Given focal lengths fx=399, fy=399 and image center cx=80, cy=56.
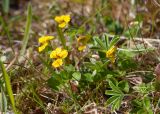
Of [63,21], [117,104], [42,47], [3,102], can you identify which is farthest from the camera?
[63,21]

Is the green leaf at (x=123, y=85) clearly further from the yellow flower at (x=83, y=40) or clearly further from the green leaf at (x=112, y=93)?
the yellow flower at (x=83, y=40)

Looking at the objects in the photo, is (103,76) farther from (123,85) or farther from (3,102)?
(3,102)

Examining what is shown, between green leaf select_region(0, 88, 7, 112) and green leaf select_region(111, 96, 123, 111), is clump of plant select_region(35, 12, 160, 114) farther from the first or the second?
green leaf select_region(0, 88, 7, 112)

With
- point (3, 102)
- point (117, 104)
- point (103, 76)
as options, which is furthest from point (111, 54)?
point (3, 102)

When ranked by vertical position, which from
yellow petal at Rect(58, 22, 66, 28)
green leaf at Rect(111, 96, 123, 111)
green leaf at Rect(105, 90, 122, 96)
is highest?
yellow petal at Rect(58, 22, 66, 28)

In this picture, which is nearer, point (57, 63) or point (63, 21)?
point (57, 63)

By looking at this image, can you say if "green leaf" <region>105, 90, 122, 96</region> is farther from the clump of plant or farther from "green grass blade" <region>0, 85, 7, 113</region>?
"green grass blade" <region>0, 85, 7, 113</region>

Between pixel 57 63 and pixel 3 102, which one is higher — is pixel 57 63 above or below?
above

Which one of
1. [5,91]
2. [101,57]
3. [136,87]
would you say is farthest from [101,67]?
[5,91]

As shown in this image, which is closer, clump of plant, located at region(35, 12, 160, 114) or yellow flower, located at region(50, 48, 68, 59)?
clump of plant, located at region(35, 12, 160, 114)

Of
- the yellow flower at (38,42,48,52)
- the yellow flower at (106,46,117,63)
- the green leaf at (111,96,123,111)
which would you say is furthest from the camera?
the yellow flower at (38,42,48,52)

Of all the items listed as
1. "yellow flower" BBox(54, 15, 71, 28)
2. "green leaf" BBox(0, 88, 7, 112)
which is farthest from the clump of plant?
"green leaf" BBox(0, 88, 7, 112)

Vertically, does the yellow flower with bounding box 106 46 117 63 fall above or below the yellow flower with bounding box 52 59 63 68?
above

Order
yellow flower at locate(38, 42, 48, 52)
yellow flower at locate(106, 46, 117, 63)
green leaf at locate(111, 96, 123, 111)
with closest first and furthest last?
green leaf at locate(111, 96, 123, 111) → yellow flower at locate(106, 46, 117, 63) → yellow flower at locate(38, 42, 48, 52)
